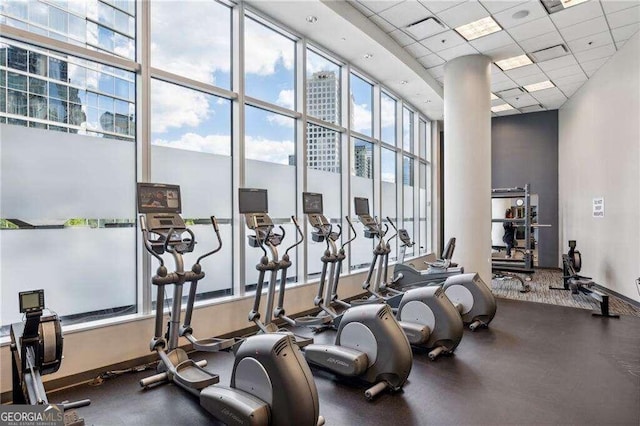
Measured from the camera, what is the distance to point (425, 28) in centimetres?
593

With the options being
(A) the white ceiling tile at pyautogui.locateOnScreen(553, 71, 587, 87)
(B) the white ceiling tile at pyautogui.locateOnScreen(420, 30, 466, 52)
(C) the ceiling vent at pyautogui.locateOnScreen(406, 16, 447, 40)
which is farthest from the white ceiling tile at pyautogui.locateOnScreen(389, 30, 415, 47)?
(A) the white ceiling tile at pyautogui.locateOnScreen(553, 71, 587, 87)

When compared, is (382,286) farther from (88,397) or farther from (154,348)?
(88,397)

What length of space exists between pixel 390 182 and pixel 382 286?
286 cm

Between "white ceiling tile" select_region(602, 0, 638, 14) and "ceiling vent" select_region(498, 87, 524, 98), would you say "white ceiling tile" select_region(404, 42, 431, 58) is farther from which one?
"ceiling vent" select_region(498, 87, 524, 98)

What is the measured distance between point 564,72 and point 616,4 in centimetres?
260

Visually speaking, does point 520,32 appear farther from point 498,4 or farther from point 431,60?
point 431,60

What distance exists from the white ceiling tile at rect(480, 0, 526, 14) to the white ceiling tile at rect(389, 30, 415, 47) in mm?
1279

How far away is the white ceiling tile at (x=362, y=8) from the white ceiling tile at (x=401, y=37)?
727mm

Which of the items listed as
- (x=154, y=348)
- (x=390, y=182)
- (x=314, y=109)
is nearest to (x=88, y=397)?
(x=154, y=348)

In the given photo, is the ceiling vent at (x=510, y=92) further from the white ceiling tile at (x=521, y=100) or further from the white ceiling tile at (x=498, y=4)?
the white ceiling tile at (x=498, y=4)

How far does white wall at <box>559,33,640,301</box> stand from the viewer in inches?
237

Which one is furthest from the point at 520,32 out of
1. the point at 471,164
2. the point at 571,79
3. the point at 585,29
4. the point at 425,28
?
the point at 571,79

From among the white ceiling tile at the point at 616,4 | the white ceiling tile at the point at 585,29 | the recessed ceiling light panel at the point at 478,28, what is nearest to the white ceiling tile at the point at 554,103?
the white ceiling tile at the point at 585,29

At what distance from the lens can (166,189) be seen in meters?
3.29
